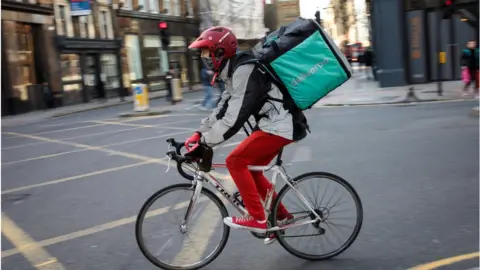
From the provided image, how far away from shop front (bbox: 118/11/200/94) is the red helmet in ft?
105

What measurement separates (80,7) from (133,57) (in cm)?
940

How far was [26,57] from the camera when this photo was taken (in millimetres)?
27125

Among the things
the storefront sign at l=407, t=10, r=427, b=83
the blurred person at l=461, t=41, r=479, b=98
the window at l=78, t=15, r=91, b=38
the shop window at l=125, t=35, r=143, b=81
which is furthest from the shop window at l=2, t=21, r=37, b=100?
the blurred person at l=461, t=41, r=479, b=98

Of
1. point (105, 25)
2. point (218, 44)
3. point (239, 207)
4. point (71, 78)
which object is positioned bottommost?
point (239, 207)

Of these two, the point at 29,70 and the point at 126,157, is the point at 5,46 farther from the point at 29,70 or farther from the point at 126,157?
the point at 126,157

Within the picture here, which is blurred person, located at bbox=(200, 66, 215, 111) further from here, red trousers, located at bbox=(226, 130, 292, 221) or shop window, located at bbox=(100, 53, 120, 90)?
shop window, located at bbox=(100, 53, 120, 90)

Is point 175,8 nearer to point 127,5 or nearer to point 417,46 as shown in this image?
point 127,5

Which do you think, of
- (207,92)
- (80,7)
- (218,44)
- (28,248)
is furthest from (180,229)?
Result: (80,7)

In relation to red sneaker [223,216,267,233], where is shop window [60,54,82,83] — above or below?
above

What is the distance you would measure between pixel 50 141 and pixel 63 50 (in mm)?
17044

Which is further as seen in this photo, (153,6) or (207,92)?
(153,6)

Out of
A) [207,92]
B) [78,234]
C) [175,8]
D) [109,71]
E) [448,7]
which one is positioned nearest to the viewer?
[78,234]

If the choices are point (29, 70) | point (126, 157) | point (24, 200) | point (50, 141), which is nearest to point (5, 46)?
point (29, 70)

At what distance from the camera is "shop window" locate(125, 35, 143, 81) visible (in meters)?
35.5
